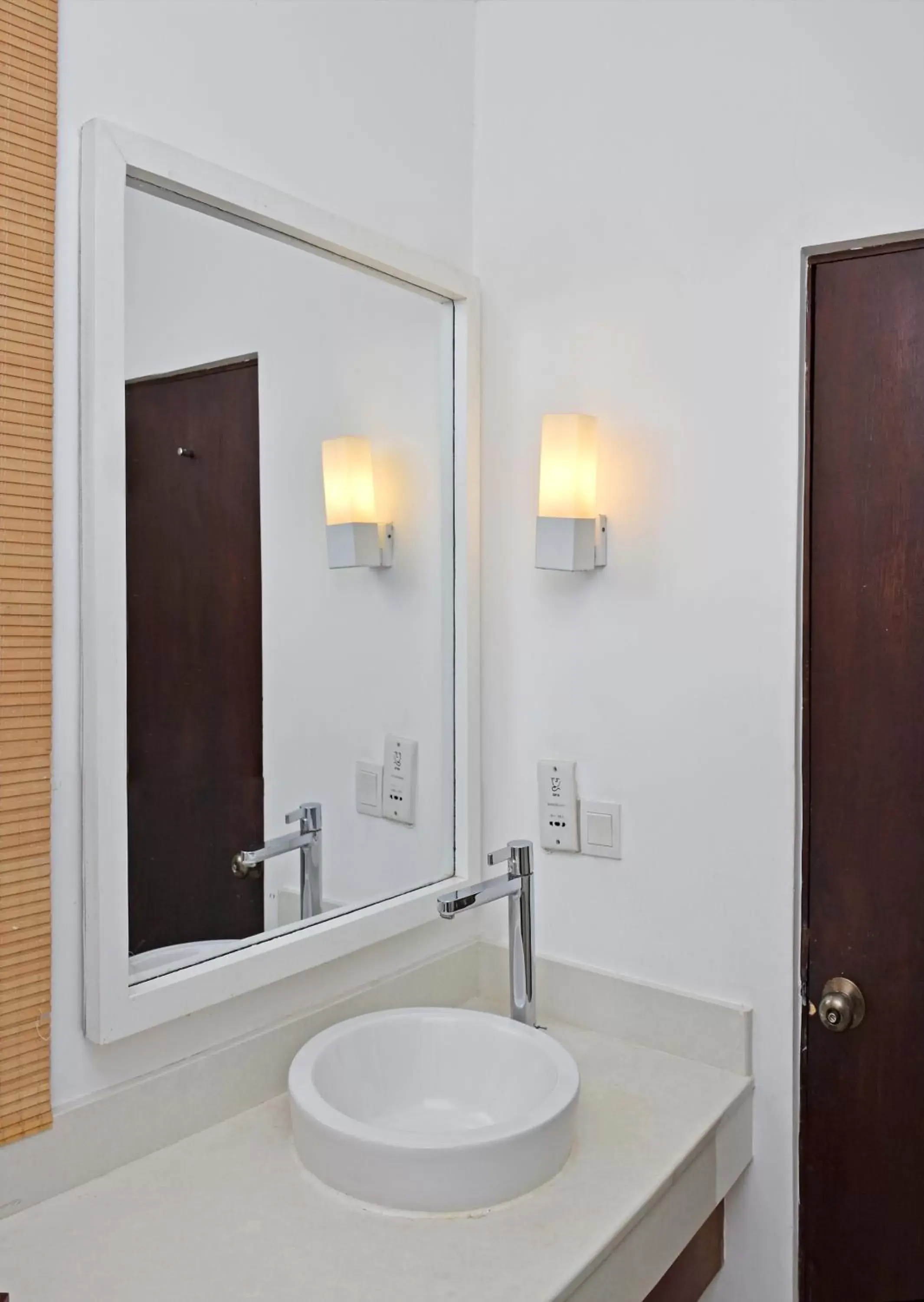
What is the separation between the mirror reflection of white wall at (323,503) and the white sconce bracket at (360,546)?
1 cm

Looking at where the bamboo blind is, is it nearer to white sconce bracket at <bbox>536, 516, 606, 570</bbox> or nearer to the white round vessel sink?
the white round vessel sink

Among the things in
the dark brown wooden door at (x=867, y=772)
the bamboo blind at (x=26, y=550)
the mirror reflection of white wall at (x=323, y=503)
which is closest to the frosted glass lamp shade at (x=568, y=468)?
the mirror reflection of white wall at (x=323, y=503)

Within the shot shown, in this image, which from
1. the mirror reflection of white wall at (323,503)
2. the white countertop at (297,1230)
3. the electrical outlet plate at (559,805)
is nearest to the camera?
the white countertop at (297,1230)

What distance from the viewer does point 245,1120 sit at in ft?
4.00

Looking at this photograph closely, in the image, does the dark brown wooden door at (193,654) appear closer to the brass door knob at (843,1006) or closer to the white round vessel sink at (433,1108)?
the white round vessel sink at (433,1108)

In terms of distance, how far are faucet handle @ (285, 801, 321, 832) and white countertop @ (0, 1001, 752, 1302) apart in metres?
0.36

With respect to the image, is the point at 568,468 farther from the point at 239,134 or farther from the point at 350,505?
the point at 239,134

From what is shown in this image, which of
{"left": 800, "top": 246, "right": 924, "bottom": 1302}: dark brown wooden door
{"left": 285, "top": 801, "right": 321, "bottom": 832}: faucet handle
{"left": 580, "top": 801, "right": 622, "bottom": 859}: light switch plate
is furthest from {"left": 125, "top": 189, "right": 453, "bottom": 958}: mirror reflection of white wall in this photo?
{"left": 800, "top": 246, "right": 924, "bottom": 1302}: dark brown wooden door

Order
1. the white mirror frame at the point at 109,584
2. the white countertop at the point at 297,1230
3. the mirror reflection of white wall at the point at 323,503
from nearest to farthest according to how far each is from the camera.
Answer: the white countertop at the point at 297,1230 < the white mirror frame at the point at 109,584 < the mirror reflection of white wall at the point at 323,503

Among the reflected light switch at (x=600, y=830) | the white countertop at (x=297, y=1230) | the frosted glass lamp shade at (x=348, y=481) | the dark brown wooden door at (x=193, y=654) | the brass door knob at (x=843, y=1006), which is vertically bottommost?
the white countertop at (x=297, y=1230)

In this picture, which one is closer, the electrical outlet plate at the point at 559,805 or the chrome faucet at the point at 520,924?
the chrome faucet at the point at 520,924

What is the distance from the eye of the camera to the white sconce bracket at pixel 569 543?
1.44 metres

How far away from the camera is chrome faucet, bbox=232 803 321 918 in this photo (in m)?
1.32

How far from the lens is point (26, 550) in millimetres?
1007
